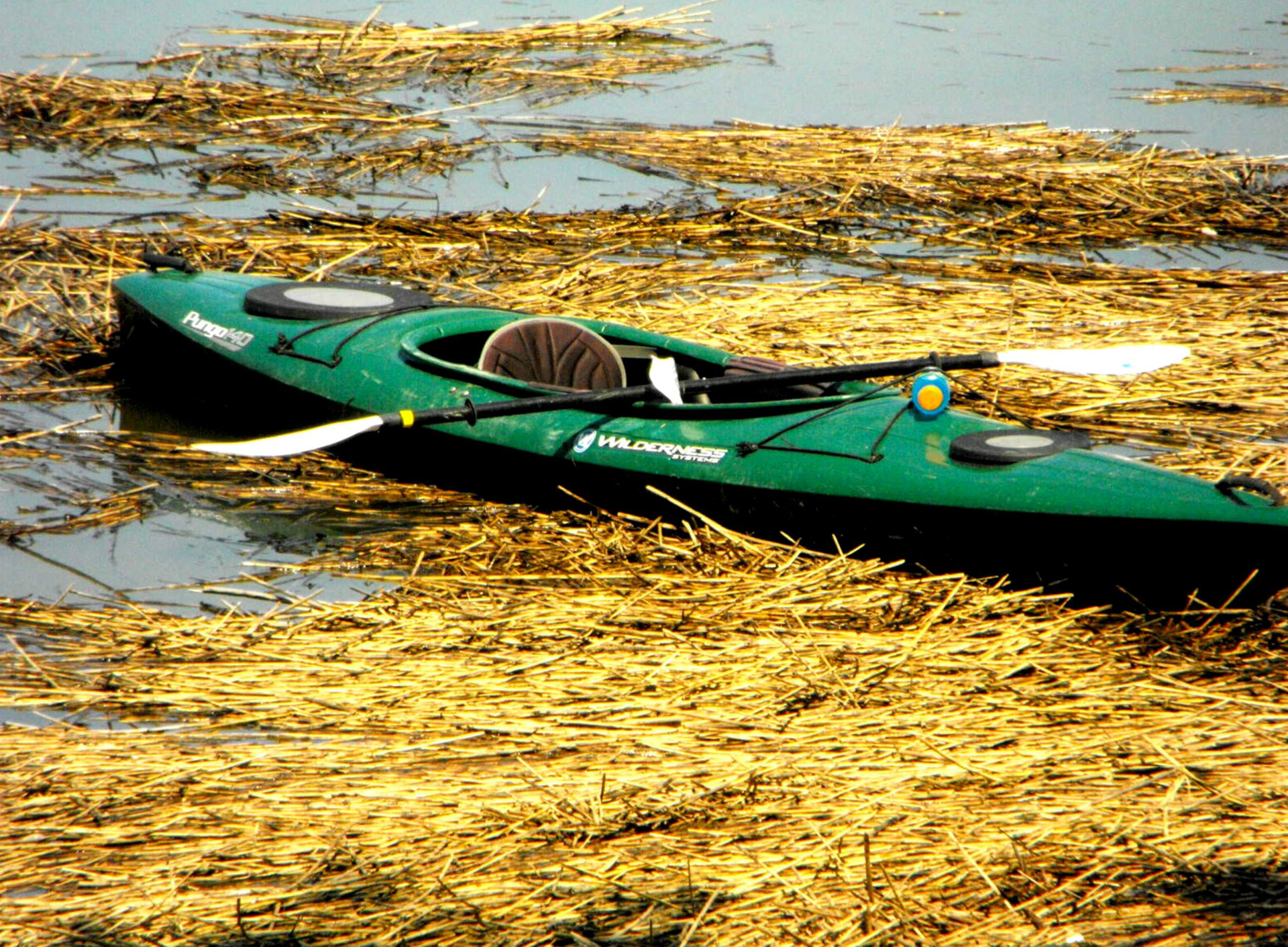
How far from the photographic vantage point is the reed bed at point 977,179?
1036cm

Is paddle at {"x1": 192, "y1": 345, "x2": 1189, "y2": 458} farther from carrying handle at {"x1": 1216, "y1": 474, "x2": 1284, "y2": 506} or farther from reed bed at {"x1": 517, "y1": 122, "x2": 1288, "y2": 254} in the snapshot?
reed bed at {"x1": 517, "y1": 122, "x2": 1288, "y2": 254}

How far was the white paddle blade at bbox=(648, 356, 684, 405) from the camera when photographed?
6.08 meters

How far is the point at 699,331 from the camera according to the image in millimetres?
8273

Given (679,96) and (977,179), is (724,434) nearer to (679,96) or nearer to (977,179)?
(977,179)

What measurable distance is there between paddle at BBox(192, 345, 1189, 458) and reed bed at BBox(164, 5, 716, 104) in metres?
7.41

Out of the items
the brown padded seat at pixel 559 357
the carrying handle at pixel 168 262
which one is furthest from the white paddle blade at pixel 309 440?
the carrying handle at pixel 168 262

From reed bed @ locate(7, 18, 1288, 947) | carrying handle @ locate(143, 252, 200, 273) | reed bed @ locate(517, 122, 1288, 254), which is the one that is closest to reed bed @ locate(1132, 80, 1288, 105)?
reed bed @ locate(517, 122, 1288, 254)

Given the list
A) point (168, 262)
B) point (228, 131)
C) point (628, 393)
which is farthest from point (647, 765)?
point (228, 131)

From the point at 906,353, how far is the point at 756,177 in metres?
3.52

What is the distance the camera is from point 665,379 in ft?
20.0

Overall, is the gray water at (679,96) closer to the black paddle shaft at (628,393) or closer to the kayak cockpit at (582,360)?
the black paddle shaft at (628,393)

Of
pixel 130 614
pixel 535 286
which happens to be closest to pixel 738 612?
pixel 130 614

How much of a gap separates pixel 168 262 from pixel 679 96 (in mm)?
6766

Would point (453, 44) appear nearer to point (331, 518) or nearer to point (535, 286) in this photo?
point (535, 286)
